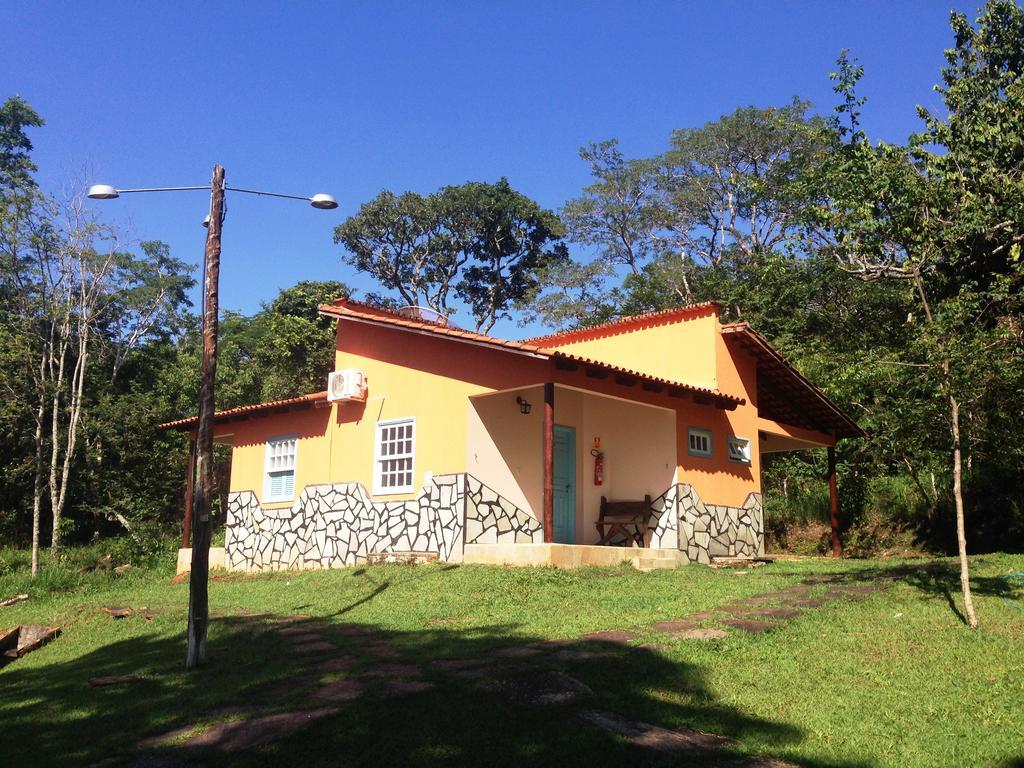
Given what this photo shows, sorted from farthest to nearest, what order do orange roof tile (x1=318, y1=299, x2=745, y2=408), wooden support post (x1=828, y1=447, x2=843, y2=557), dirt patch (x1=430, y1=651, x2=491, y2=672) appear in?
wooden support post (x1=828, y1=447, x2=843, y2=557) < orange roof tile (x1=318, y1=299, x2=745, y2=408) < dirt patch (x1=430, y1=651, x2=491, y2=672)

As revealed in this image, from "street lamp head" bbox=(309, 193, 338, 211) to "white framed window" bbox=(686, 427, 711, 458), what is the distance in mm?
8634

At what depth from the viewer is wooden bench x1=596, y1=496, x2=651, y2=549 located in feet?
48.8

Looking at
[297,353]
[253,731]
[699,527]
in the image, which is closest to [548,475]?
[699,527]

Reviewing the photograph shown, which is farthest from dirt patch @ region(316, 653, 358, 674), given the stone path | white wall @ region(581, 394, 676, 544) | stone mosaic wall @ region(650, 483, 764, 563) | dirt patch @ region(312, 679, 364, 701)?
white wall @ region(581, 394, 676, 544)

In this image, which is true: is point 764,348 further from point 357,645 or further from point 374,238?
point 374,238

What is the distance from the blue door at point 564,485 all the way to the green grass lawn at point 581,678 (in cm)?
326

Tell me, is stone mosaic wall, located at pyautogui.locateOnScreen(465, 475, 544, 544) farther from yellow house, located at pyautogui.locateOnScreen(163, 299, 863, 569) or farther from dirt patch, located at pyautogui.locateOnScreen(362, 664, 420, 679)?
dirt patch, located at pyautogui.locateOnScreen(362, 664, 420, 679)

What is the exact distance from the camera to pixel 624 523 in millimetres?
15109

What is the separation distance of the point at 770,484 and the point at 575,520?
8463mm

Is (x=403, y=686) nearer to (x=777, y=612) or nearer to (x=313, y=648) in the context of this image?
(x=313, y=648)

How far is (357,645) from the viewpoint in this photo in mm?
8086

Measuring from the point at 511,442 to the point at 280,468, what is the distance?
5481 millimetres

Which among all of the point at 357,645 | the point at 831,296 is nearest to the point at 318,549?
the point at 357,645

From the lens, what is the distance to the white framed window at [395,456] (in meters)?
14.9
